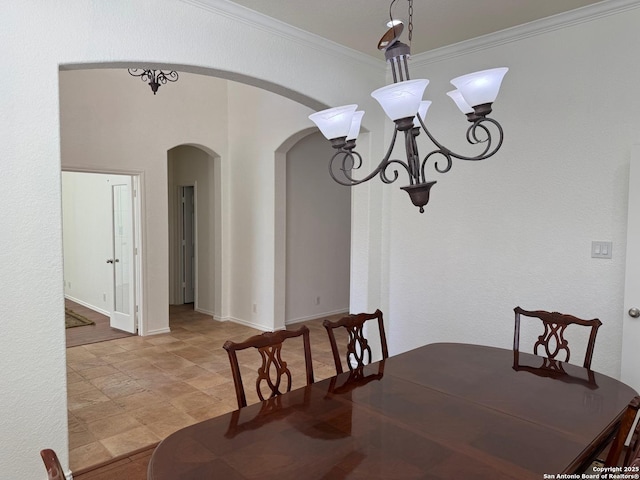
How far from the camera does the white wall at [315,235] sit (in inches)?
245

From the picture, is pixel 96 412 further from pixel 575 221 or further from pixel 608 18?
pixel 608 18

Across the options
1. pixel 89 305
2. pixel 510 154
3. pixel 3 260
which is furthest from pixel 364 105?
pixel 89 305

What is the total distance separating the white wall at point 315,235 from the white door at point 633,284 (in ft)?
13.1

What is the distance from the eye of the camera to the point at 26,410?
230cm

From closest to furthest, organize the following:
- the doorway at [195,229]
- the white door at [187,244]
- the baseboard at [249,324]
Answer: the baseboard at [249,324], the doorway at [195,229], the white door at [187,244]

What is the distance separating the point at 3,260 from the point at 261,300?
3.93 m

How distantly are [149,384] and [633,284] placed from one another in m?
3.82

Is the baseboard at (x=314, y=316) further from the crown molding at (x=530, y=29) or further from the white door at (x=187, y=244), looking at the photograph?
the crown molding at (x=530, y=29)

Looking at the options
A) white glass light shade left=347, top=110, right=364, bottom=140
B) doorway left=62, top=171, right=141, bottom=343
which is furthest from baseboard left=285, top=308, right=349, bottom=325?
white glass light shade left=347, top=110, right=364, bottom=140

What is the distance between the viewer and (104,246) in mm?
6414

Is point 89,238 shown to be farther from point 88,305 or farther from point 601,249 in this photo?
point 601,249

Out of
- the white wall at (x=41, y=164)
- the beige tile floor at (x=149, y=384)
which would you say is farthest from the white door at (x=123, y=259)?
the white wall at (x=41, y=164)

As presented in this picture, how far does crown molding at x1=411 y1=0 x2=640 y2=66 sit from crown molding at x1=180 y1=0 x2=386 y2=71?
1.63 ft

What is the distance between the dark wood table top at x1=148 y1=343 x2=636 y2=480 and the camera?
1365mm
